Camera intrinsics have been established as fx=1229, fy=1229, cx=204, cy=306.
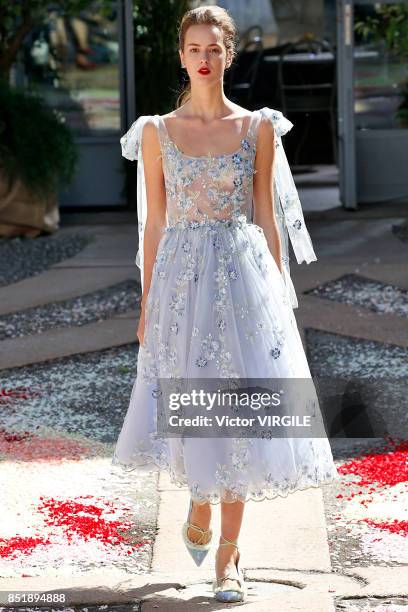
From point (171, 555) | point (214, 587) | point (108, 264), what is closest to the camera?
point (214, 587)

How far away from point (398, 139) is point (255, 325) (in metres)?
7.57

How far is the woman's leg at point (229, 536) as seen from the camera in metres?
3.44

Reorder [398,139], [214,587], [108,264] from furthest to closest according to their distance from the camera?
[398,139] < [108,264] < [214,587]

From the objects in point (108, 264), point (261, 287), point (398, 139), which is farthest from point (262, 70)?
point (261, 287)

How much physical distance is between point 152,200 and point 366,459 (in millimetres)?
1603

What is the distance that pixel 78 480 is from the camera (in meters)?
4.52

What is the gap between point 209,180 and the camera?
348 centimetres

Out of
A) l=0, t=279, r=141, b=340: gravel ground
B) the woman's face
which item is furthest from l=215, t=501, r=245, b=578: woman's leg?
l=0, t=279, r=141, b=340: gravel ground

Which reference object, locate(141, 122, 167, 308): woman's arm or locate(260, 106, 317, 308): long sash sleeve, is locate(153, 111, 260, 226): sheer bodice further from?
locate(260, 106, 317, 308): long sash sleeve

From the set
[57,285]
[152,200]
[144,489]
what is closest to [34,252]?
[57,285]

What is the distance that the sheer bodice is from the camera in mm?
3475

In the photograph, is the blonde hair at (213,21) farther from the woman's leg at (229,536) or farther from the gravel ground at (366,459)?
the gravel ground at (366,459)

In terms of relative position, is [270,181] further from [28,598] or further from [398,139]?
[398,139]

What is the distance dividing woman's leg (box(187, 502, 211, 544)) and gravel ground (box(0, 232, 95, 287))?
4921 mm
